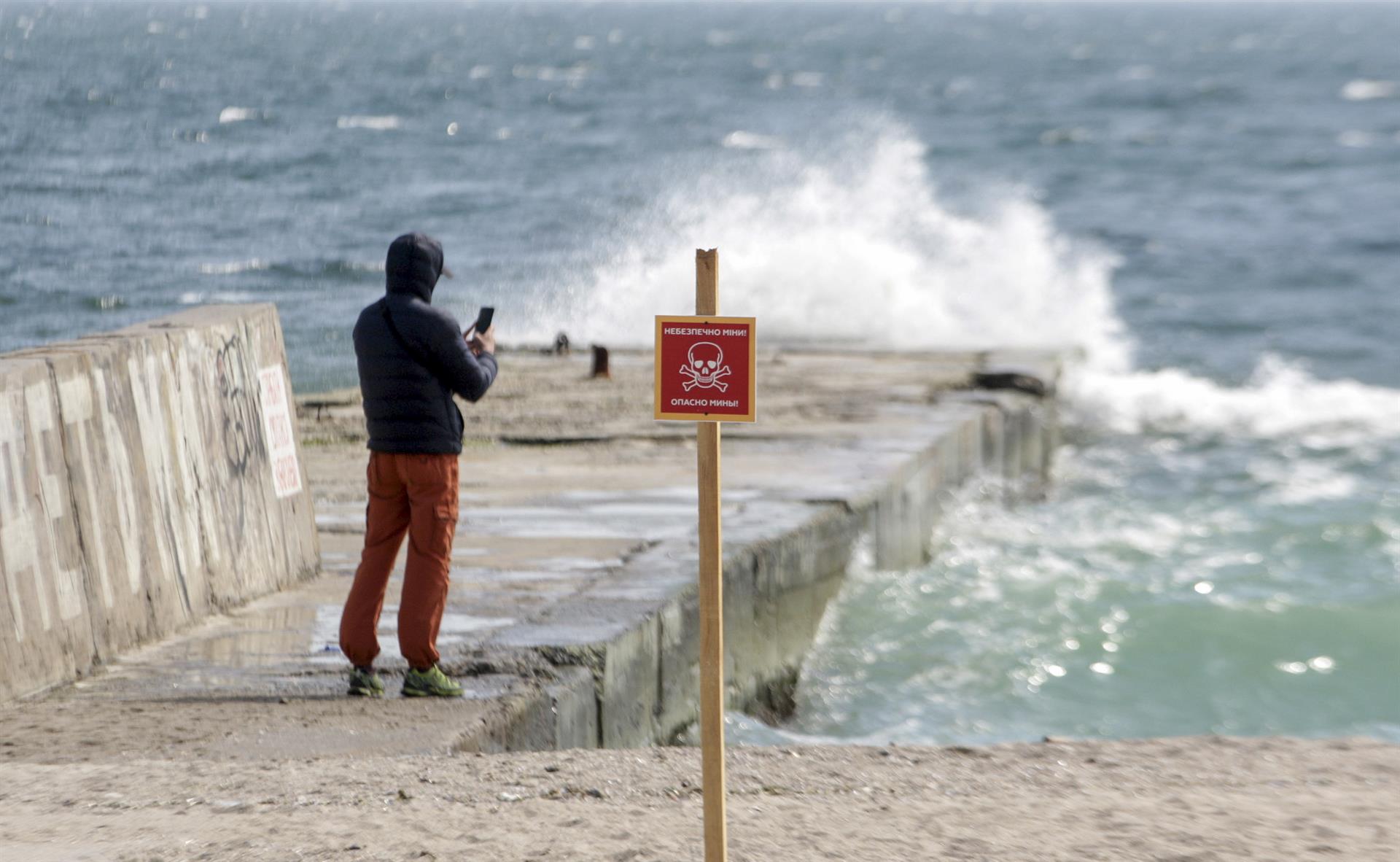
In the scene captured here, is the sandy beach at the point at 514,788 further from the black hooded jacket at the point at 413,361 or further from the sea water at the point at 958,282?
the sea water at the point at 958,282

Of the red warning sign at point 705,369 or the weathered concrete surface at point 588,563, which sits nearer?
the red warning sign at point 705,369

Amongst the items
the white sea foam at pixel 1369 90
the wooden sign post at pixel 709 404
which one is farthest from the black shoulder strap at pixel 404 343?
the white sea foam at pixel 1369 90

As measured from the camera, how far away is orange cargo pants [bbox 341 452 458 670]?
595cm

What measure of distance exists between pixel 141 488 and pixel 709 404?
3365 millimetres

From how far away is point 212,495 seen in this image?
23.0 ft

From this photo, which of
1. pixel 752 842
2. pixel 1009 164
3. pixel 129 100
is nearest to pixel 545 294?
pixel 129 100

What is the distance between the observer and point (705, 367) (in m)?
3.96

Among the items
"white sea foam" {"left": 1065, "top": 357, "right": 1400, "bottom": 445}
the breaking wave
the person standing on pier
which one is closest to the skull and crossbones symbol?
the person standing on pier

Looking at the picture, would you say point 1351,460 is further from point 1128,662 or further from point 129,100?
point 129,100

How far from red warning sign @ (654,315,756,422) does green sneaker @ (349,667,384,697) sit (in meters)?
2.55

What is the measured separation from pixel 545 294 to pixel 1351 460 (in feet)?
31.2

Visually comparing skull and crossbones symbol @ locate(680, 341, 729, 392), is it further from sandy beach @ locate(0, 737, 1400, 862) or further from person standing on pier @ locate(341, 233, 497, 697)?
person standing on pier @ locate(341, 233, 497, 697)

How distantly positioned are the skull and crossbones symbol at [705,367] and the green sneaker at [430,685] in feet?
8.18

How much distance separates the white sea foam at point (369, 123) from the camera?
38062 mm
